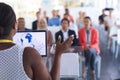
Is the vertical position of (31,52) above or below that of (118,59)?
above

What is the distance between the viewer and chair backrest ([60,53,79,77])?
9.81 feet

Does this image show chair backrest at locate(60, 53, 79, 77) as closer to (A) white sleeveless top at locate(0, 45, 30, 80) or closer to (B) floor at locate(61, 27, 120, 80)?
(B) floor at locate(61, 27, 120, 80)

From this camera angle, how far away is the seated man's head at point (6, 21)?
111 cm

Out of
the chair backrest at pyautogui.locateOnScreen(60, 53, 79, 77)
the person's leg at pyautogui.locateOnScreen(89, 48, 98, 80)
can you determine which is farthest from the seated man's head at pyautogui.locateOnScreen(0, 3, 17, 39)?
the person's leg at pyautogui.locateOnScreen(89, 48, 98, 80)

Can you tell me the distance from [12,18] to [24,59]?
0.59ft

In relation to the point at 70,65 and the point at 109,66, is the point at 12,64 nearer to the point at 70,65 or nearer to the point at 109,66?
the point at 70,65

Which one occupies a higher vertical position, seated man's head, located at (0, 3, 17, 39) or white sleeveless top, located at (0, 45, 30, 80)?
seated man's head, located at (0, 3, 17, 39)

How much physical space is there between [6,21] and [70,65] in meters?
1.98

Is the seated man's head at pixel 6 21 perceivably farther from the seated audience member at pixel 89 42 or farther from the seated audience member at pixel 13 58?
the seated audience member at pixel 89 42

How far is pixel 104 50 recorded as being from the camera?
23.3 ft

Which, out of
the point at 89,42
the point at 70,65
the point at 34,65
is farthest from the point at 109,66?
the point at 34,65

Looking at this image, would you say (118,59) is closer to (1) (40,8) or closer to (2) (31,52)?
(1) (40,8)

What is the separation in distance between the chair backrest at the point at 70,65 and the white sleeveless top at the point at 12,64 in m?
1.91

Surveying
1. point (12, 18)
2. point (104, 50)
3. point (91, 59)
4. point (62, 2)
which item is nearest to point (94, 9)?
point (62, 2)
